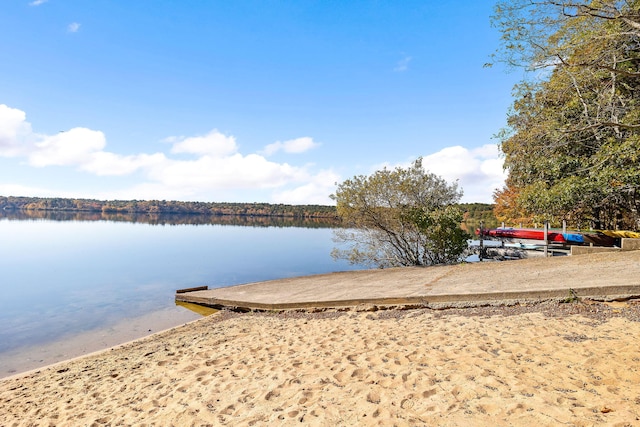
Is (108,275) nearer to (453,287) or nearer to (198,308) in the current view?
(198,308)

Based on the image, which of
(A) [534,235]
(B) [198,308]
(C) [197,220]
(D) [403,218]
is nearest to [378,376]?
(B) [198,308]

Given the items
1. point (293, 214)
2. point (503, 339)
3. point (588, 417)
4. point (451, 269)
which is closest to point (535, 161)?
point (451, 269)

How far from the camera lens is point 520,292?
7098 mm

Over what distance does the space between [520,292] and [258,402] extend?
5.39 m

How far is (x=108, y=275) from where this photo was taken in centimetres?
1948

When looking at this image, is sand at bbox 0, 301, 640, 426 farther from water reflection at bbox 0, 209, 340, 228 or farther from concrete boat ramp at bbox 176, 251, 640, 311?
water reflection at bbox 0, 209, 340, 228

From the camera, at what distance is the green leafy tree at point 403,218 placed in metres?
14.3

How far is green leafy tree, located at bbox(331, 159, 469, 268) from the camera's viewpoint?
1431cm

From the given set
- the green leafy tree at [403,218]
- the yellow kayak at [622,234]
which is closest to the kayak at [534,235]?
the yellow kayak at [622,234]

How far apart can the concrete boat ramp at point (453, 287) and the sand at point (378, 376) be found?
37cm

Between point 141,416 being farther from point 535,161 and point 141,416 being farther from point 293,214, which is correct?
point 293,214

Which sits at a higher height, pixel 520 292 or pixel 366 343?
pixel 520 292

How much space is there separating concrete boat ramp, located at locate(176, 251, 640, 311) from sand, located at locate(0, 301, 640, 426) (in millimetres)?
370

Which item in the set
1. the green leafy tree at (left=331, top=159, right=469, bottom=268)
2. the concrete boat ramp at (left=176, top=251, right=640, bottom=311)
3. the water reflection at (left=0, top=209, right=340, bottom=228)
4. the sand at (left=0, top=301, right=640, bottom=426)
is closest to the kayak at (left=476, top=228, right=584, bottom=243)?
the green leafy tree at (left=331, top=159, right=469, bottom=268)
